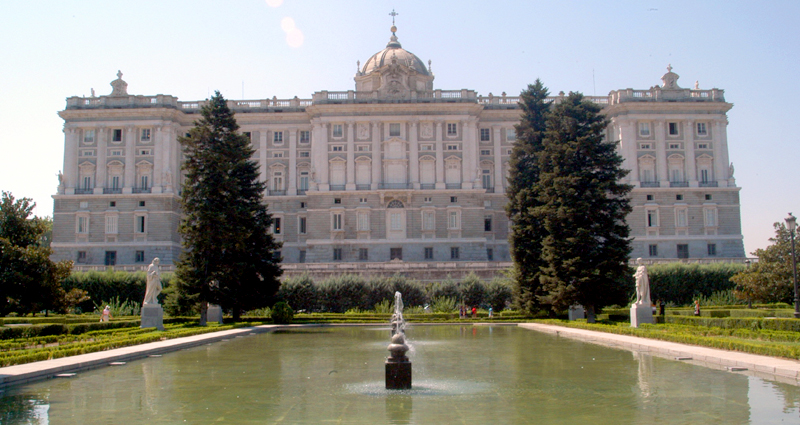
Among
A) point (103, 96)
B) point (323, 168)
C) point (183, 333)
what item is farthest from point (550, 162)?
point (103, 96)

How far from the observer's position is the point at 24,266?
3086 centimetres

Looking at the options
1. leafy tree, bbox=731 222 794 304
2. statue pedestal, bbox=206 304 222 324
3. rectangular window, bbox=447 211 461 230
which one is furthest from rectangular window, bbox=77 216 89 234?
leafy tree, bbox=731 222 794 304

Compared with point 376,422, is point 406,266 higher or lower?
higher

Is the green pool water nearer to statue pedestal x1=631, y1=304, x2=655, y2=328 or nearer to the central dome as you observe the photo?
statue pedestal x1=631, y1=304, x2=655, y2=328

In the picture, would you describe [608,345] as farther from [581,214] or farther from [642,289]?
[581,214]

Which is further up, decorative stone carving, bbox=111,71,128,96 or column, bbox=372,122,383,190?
decorative stone carving, bbox=111,71,128,96

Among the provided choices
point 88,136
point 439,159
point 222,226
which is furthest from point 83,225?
point 222,226

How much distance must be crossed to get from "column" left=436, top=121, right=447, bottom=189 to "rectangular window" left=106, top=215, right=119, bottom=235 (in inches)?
1243

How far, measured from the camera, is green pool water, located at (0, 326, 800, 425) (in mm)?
11359

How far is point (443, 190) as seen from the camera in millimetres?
67750

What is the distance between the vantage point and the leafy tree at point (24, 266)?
100ft

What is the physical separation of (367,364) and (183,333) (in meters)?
12.4

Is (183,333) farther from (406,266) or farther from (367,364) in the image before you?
(406,266)

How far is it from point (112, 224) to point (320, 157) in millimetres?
21322
